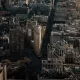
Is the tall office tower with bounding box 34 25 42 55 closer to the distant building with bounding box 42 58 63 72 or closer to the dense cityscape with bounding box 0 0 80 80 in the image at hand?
the dense cityscape with bounding box 0 0 80 80

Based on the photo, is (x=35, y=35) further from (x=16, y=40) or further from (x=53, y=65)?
(x=53, y=65)

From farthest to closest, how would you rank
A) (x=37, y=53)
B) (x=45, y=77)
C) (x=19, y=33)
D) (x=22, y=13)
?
(x=22, y=13)
(x=19, y=33)
(x=37, y=53)
(x=45, y=77)

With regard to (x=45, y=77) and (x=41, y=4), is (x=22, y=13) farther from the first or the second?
(x=45, y=77)

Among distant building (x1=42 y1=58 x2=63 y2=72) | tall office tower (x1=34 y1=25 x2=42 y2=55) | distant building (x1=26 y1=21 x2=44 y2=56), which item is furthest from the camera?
distant building (x1=26 y1=21 x2=44 y2=56)

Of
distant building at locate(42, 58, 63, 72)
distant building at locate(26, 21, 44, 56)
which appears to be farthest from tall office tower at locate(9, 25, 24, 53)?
distant building at locate(42, 58, 63, 72)

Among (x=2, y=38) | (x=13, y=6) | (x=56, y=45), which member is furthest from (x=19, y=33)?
(x=13, y=6)

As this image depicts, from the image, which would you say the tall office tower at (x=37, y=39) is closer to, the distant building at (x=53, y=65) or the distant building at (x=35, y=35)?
the distant building at (x=35, y=35)

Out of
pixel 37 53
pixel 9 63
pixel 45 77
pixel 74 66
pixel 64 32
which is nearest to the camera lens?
pixel 45 77

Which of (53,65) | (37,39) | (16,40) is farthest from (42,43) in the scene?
(53,65)
